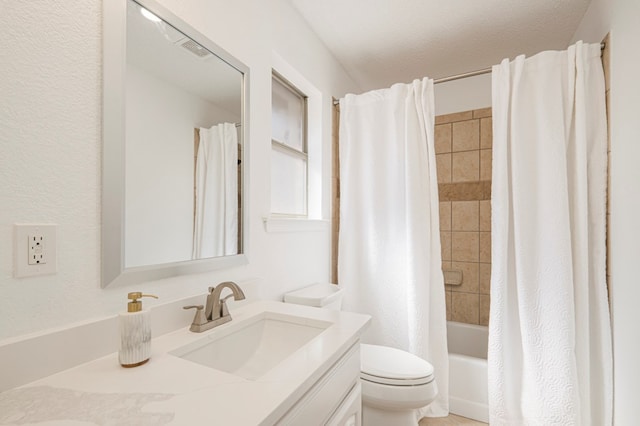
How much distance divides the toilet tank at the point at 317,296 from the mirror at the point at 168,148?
0.42 meters

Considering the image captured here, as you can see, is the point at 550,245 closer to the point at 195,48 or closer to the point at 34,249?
the point at 195,48

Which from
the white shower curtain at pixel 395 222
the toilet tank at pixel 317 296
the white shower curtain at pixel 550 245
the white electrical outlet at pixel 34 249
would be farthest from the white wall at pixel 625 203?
the white electrical outlet at pixel 34 249

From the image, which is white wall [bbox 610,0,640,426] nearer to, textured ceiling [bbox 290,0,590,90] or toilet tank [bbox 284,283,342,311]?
textured ceiling [bbox 290,0,590,90]

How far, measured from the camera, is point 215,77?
1202 millimetres

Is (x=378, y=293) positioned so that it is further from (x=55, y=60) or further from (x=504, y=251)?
(x=55, y=60)

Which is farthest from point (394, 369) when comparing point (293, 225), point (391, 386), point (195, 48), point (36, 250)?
point (195, 48)

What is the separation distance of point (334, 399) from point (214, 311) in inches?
18.8

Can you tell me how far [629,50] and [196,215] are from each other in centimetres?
197

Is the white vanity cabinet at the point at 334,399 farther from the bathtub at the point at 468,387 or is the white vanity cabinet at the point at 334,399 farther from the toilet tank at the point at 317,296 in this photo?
the bathtub at the point at 468,387

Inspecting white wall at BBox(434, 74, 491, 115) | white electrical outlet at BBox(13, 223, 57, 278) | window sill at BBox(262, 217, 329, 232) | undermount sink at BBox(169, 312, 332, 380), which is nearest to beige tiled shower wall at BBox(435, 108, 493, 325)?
white wall at BBox(434, 74, 491, 115)

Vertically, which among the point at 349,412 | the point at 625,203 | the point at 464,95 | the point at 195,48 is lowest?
the point at 349,412

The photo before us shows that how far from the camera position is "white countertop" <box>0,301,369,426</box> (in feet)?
1.74

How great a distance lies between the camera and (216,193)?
1182 millimetres

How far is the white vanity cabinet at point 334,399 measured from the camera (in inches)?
27.8
